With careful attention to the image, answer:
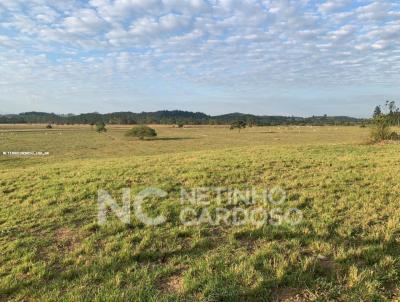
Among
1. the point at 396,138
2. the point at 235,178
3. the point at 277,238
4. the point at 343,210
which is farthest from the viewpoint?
the point at 396,138

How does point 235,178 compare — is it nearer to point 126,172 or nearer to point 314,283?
point 126,172

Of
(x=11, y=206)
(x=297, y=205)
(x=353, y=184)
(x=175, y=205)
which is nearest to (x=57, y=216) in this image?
(x=11, y=206)

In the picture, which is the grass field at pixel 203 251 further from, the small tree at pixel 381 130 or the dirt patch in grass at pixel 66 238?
the small tree at pixel 381 130

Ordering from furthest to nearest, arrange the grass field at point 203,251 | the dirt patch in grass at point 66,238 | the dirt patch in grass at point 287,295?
the dirt patch in grass at point 66,238 < the grass field at point 203,251 < the dirt patch in grass at point 287,295

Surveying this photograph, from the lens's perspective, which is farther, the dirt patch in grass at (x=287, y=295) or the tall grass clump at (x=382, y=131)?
the tall grass clump at (x=382, y=131)

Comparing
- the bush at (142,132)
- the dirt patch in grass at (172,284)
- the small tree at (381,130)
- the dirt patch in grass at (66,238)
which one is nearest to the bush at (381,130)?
the small tree at (381,130)

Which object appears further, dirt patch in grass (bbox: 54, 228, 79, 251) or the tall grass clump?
the tall grass clump

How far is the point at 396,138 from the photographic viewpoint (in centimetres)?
3353

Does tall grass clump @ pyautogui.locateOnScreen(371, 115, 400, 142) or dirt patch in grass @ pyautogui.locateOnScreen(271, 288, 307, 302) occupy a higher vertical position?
tall grass clump @ pyautogui.locateOnScreen(371, 115, 400, 142)

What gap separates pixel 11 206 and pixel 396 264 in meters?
9.72

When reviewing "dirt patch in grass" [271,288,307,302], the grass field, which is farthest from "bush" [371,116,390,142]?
"dirt patch in grass" [271,288,307,302]

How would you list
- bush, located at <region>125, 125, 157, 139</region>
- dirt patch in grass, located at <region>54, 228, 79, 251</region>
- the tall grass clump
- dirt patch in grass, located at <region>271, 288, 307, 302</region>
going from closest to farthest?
dirt patch in grass, located at <region>271, 288, 307, 302</region> < dirt patch in grass, located at <region>54, 228, 79, 251</region> < the tall grass clump < bush, located at <region>125, 125, 157, 139</region>

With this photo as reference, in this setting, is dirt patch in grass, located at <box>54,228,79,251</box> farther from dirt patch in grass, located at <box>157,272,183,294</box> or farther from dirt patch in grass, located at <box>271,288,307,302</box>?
dirt patch in grass, located at <box>271,288,307,302</box>

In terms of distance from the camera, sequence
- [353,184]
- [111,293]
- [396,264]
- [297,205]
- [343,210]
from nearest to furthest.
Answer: [111,293], [396,264], [343,210], [297,205], [353,184]
